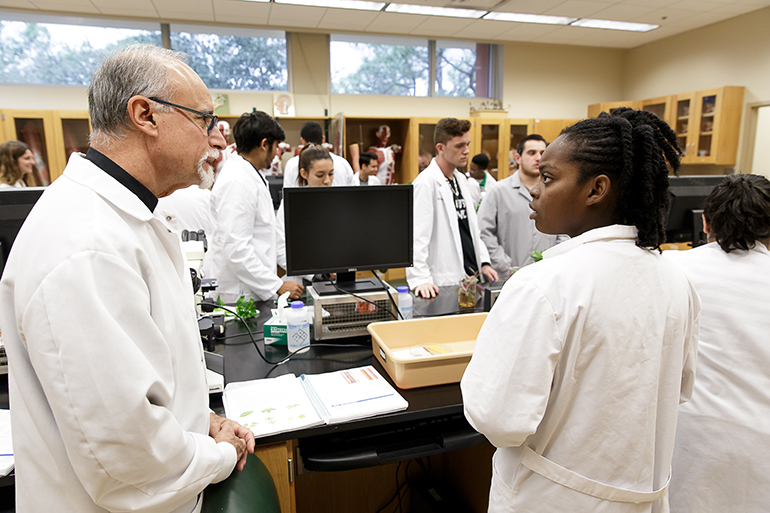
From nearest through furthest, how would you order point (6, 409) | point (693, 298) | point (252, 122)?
point (693, 298) < point (6, 409) < point (252, 122)

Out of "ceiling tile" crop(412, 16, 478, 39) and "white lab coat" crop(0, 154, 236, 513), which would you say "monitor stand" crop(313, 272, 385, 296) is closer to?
"white lab coat" crop(0, 154, 236, 513)

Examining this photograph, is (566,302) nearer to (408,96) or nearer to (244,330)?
(244,330)

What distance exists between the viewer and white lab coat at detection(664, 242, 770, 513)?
4.33 feet

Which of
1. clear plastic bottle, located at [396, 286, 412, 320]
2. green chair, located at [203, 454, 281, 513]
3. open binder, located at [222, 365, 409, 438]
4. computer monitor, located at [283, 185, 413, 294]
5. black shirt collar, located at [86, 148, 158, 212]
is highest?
black shirt collar, located at [86, 148, 158, 212]

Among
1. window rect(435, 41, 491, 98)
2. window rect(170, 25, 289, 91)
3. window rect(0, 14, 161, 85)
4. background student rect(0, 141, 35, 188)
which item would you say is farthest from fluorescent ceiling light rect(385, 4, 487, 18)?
background student rect(0, 141, 35, 188)

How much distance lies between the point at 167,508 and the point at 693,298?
1116mm

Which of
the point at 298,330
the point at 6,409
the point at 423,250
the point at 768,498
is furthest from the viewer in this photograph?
the point at 423,250

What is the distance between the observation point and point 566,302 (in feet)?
2.77

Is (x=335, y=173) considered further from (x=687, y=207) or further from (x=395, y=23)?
(x=395, y=23)

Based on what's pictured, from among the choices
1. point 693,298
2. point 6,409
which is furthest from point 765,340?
point 6,409

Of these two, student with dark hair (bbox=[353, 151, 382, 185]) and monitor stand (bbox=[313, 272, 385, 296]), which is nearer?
monitor stand (bbox=[313, 272, 385, 296])

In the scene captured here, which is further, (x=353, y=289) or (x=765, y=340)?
(x=353, y=289)

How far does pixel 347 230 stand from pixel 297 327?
42 centimetres

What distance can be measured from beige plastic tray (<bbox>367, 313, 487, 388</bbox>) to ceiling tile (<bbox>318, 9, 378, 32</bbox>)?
462 cm
